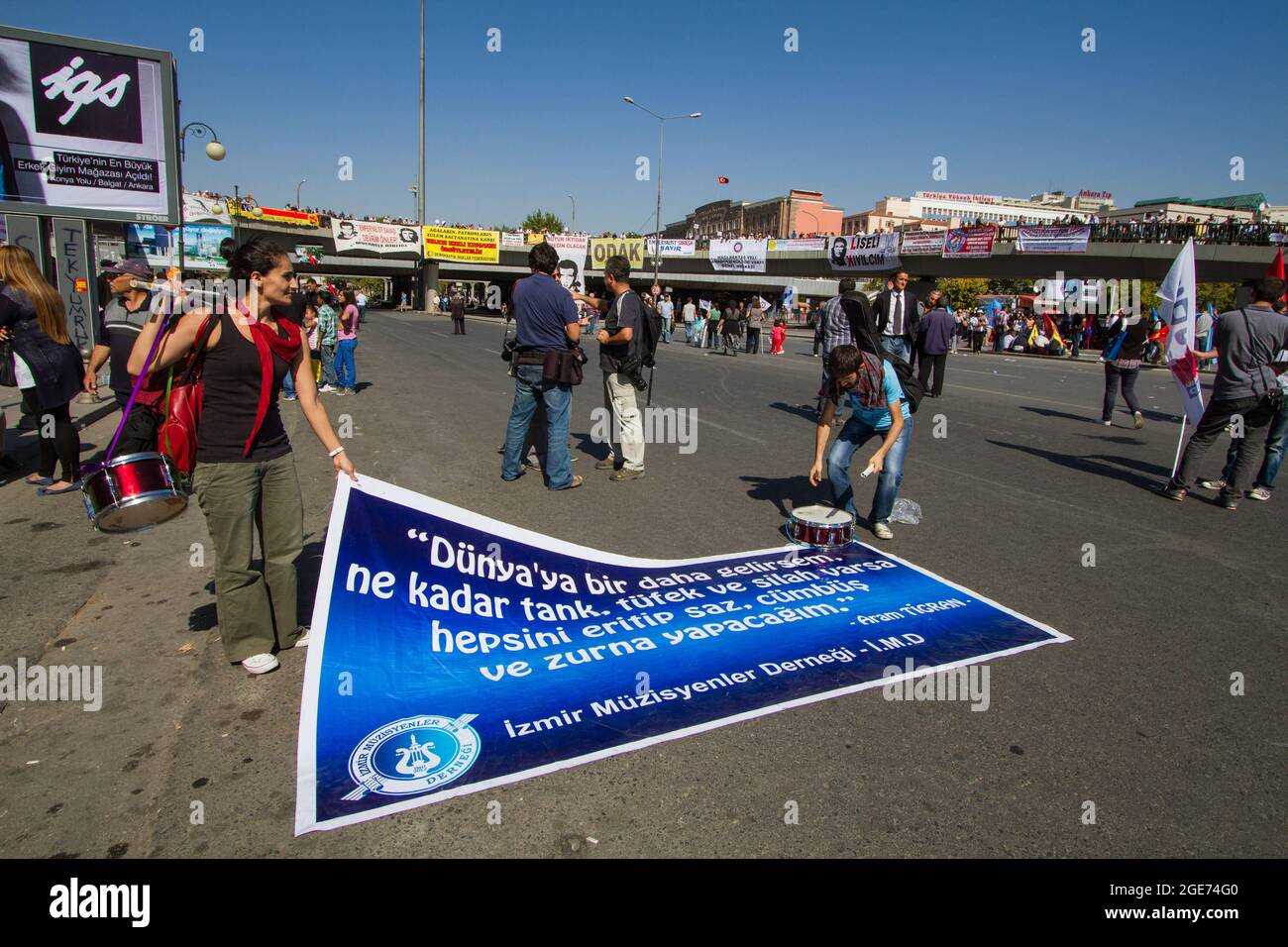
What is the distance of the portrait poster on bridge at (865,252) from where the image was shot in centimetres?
4253

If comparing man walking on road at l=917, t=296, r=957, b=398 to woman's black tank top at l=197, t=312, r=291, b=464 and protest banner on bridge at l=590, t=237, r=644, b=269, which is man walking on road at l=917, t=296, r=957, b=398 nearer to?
woman's black tank top at l=197, t=312, r=291, b=464

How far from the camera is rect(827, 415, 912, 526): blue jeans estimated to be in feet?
18.8

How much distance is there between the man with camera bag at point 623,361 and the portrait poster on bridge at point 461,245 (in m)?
49.1

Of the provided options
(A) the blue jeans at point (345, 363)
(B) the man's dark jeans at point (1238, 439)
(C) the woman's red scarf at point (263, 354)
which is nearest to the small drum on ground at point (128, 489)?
(C) the woman's red scarf at point (263, 354)

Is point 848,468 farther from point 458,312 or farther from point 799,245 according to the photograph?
point 799,245

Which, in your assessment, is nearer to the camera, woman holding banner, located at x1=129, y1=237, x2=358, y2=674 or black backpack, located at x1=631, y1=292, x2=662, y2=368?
woman holding banner, located at x1=129, y1=237, x2=358, y2=674

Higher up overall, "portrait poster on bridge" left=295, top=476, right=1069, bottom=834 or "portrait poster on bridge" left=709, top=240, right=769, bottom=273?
"portrait poster on bridge" left=709, top=240, right=769, bottom=273

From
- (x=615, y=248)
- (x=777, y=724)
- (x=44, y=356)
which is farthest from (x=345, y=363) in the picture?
(x=615, y=248)

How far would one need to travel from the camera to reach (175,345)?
3303 mm

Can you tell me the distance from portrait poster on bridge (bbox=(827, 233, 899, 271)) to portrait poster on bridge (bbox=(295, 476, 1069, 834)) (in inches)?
1637

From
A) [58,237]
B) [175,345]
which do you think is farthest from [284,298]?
[58,237]

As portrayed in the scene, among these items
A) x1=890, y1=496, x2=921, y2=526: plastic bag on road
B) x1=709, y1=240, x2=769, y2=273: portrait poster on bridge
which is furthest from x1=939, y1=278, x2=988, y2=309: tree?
x1=890, y1=496, x2=921, y2=526: plastic bag on road

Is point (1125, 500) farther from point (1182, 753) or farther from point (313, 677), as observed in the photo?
point (313, 677)
